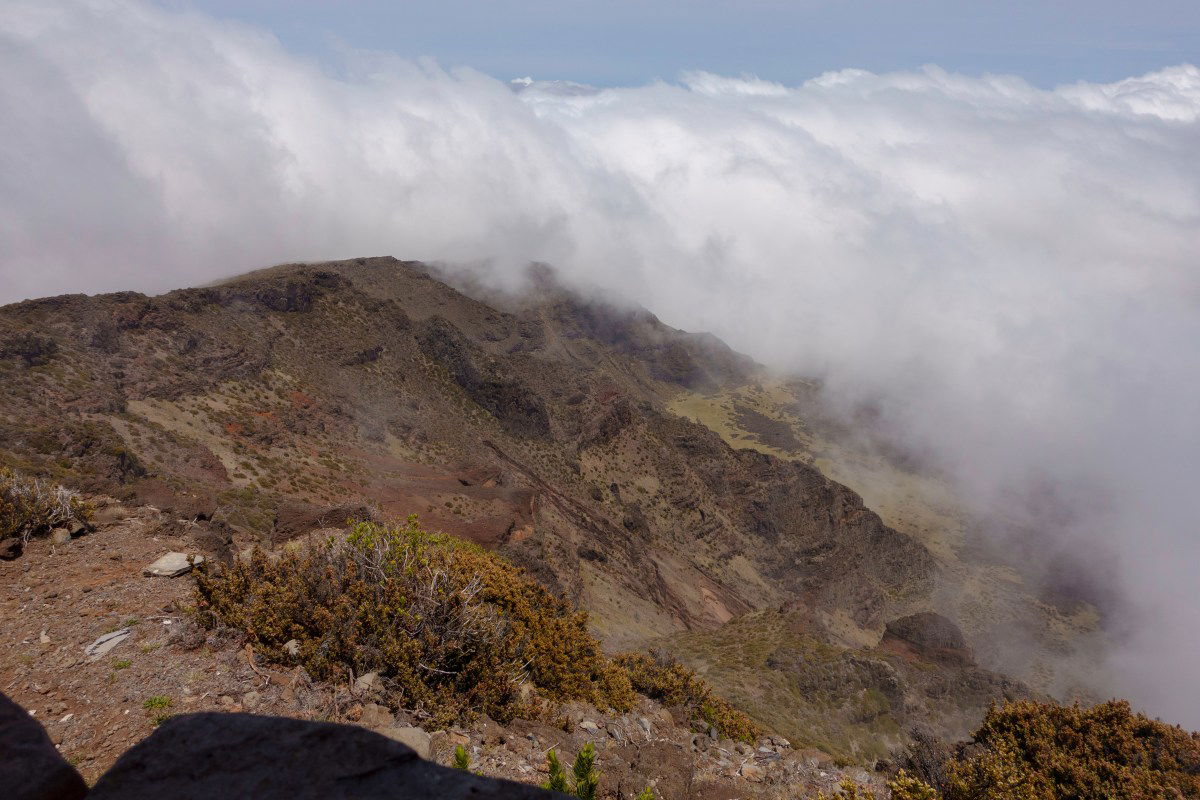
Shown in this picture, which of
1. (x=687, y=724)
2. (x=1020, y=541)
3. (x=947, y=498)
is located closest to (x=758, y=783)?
(x=687, y=724)

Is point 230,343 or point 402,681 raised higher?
point 230,343

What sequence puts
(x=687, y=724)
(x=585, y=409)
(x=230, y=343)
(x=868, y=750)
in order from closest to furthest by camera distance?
(x=687, y=724) → (x=868, y=750) → (x=230, y=343) → (x=585, y=409)

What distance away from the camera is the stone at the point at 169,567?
928cm

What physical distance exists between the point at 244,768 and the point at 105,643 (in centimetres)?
623

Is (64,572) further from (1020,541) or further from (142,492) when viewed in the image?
(1020,541)

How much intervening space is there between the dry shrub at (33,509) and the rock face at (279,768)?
9.80 m

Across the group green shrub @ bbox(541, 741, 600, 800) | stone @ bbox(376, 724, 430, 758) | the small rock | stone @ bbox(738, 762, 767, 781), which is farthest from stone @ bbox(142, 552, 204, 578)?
stone @ bbox(738, 762, 767, 781)

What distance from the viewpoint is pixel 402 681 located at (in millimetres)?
7355

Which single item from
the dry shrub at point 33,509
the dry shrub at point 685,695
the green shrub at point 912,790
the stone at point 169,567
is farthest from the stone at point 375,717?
the dry shrub at point 33,509

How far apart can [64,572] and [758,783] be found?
36.1ft

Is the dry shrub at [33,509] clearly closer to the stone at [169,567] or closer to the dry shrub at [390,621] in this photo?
the stone at [169,567]

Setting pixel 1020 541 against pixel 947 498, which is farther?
pixel 947 498

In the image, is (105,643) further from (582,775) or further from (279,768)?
(279,768)

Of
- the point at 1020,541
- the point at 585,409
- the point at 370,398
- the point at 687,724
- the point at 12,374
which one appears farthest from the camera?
the point at 1020,541
